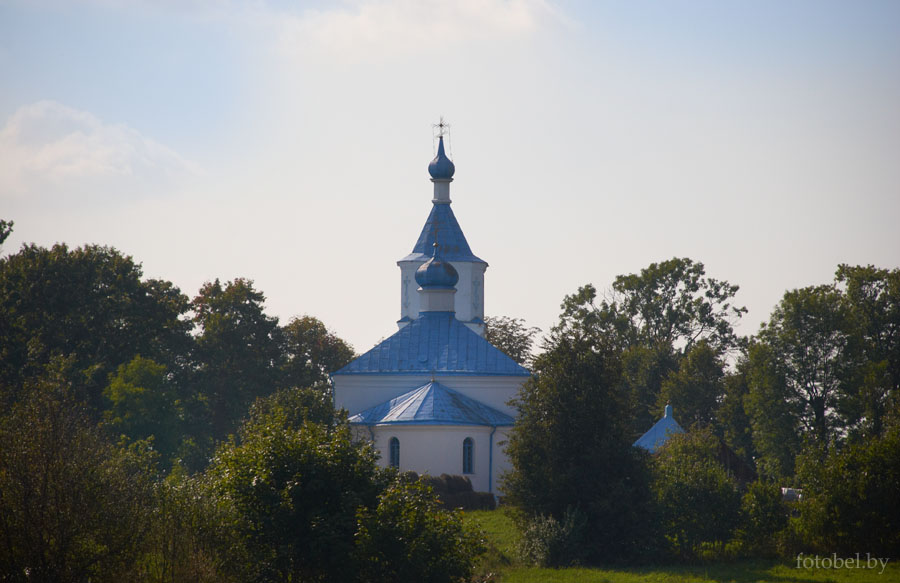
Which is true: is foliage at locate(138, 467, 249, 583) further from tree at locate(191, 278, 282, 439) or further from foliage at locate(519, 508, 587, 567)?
tree at locate(191, 278, 282, 439)

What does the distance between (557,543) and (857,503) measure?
7.02 meters

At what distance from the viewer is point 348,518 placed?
80.8 ft

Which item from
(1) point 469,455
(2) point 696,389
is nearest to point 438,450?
(1) point 469,455

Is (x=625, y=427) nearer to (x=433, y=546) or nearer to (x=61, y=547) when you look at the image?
(x=433, y=546)

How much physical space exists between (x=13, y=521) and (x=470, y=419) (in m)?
28.3

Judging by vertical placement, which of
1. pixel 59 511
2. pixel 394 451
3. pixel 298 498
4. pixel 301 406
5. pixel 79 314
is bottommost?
pixel 59 511

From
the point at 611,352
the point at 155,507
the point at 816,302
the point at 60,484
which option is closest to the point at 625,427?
the point at 611,352

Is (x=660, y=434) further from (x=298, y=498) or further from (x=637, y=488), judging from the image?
(x=298, y=498)

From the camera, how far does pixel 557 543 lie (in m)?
31.4

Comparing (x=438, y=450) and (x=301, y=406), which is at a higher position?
(x=301, y=406)

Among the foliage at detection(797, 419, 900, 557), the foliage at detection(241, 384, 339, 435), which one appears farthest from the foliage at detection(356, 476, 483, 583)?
Result: the foliage at detection(241, 384, 339, 435)

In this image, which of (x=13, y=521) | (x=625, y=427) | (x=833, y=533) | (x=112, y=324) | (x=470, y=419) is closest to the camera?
(x=13, y=521)

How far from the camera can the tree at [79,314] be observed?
5259cm

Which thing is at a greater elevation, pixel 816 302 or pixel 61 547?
pixel 816 302
